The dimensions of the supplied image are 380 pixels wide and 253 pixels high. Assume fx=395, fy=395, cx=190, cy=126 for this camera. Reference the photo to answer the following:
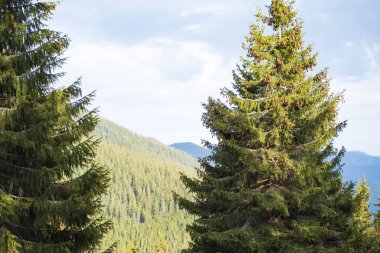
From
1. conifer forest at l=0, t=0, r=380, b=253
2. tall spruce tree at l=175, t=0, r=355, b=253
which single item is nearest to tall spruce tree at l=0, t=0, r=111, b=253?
conifer forest at l=0, t=0, r=380, b=253

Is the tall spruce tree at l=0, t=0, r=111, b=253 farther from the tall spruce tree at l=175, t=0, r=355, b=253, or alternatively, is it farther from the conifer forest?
the tall spruce tree at l=175, t=0, r=355, b=253

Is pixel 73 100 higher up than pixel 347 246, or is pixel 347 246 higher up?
pixel 73 100

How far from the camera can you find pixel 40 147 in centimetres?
959

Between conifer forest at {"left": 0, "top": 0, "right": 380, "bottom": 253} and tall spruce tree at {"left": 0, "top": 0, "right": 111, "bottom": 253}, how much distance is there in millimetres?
30

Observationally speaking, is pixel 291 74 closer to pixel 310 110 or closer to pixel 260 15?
pixel 310 110

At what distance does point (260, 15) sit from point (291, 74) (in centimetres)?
259

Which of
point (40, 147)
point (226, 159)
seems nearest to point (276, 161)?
point (226, 159)

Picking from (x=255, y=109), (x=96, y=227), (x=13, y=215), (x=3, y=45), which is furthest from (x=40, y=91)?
(x=255, y=109)

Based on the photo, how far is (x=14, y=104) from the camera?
9.83 m

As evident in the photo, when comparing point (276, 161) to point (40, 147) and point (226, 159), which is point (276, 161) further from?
point (40, 147)

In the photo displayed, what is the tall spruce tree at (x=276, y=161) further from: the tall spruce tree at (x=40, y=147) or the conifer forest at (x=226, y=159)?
the tall spruce tree at (x=40, y=147)

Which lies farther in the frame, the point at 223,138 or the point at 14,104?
the point at 223,138

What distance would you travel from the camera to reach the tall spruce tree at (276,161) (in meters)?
12.6

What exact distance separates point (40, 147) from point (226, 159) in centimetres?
664
